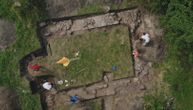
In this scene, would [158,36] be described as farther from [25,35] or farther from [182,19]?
[25,35]

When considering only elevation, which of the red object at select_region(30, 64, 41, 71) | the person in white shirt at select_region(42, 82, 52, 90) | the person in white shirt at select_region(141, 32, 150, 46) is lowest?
the person in white shirt at select_region(42, 82, 52, 90)

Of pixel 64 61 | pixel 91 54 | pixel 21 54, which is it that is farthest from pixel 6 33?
pixel 91 54

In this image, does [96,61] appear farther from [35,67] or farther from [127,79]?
[35,67]

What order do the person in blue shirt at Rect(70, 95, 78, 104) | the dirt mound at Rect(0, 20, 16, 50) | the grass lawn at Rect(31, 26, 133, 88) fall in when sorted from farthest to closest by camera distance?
the grass lawn at Rect(31, 26, 133, 88), the person in blue shirt at Rect(70, 95, 78, 104), the dirt mound at Rect(0, 20, 16, 50)

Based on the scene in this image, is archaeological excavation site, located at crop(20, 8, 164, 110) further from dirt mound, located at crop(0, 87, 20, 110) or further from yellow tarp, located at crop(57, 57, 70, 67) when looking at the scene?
dirt mound, located at crop(0, 87, 20, 110)

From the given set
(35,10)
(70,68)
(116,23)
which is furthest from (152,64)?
(35,10)

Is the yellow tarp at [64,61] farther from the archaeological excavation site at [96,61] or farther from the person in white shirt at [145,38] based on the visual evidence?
the person in white shirt at [145,38]

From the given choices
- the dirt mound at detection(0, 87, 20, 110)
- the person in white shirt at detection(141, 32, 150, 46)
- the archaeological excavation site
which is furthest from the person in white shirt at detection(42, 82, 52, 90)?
the person in white shirt at detection(141, 32, 150, 46)
